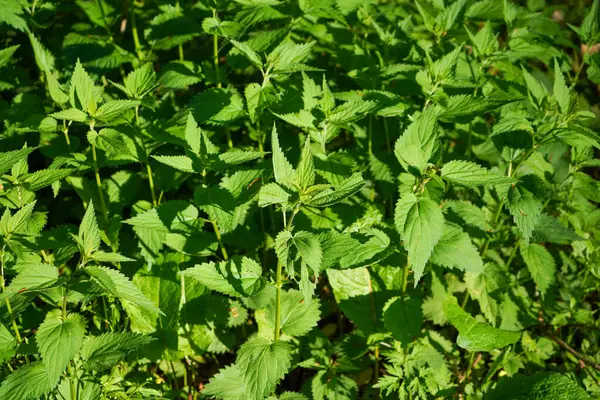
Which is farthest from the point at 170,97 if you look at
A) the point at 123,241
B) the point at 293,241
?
the point at 293,241

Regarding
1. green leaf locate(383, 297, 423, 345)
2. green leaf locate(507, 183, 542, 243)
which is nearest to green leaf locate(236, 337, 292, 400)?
green leaf locate(383, 297, 423, 345)

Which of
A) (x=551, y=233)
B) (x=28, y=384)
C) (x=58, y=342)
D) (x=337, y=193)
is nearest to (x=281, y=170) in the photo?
(x=337, y=193)

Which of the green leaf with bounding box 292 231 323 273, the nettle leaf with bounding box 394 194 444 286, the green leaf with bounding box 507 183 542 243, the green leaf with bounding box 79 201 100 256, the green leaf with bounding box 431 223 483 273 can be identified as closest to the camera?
the green leaf with bounding box 292 231 323 273

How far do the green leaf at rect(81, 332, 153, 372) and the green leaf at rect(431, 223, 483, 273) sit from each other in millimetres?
1289

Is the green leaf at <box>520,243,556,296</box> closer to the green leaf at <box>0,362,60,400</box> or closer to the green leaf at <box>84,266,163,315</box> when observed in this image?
the green leaf at <box>84,266,163,315</box>

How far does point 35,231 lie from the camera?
2393 mm

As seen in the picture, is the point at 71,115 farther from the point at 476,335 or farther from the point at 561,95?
the point at 561,95

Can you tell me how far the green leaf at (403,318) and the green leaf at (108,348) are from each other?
44.0 inches

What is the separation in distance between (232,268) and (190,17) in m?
1.90

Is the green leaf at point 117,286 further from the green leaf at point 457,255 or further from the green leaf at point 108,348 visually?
the green leaf at point 457,255

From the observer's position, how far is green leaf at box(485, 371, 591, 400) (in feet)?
8.23

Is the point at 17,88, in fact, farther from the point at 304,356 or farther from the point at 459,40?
the point at 459,40

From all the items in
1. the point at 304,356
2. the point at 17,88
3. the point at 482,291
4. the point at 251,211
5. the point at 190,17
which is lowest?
the point at 304,356

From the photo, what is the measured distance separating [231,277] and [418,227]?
809 millimetres
